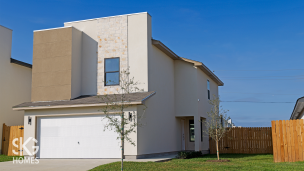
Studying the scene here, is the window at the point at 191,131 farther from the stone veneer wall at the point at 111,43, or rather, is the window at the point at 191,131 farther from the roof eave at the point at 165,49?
the stone veneer wall at the point at 111,43

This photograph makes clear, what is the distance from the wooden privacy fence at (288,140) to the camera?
45.5ft

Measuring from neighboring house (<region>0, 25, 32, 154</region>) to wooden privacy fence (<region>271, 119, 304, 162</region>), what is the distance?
56.9ft

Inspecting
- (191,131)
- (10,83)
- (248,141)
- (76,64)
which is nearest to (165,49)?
(76,64)

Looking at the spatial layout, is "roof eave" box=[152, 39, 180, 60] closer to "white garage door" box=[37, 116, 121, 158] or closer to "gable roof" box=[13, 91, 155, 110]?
"gable roof" box=[13, 91, 155, 110]

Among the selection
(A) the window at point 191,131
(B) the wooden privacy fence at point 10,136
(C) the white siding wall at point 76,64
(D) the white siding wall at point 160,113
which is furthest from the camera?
(A) the window at point 191,131

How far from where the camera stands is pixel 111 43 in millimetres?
18250

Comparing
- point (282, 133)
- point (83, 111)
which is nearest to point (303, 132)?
point (282, 133)

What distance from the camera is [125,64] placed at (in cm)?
1781

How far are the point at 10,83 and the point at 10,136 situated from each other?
4123 millimetres

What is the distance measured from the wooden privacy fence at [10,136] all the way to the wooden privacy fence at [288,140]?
1480cm

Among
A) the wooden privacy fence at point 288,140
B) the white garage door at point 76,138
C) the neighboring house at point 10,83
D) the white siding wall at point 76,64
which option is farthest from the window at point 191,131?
the neighboring house at point 10,83

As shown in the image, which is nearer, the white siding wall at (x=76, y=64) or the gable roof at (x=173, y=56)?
the white siding wall at (x=76, y=64)

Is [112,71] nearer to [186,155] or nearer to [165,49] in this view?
[165,49]

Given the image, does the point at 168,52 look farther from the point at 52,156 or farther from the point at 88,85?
the point at 52,156
